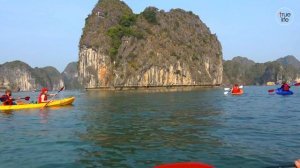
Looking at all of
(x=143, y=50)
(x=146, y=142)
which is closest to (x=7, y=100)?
Result: (x=146, y=142)

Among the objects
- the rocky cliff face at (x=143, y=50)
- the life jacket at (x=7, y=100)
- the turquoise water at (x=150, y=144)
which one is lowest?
the turquoise water at (x=150, y=144)

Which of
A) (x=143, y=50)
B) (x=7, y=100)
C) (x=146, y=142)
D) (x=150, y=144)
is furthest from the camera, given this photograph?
(x=143, y=50)

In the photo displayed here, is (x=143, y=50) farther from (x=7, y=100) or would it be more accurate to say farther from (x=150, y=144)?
(x=150, y=144)

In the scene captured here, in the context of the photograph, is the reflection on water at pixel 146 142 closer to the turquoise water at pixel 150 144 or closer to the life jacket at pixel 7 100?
the turquoise water at pixel 150 144

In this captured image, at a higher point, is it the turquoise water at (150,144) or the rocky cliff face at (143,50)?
the rocky cliff face at (143,50)

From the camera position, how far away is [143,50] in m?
120

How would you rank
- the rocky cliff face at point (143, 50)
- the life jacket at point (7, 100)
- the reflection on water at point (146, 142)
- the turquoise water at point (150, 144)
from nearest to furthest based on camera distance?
the turquoise water at point (150, 144), the reflection on water at point (146, 142), the life jacket at point (7, 100), the rocky cliff face at point (143, 50)

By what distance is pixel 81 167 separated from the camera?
9539mm

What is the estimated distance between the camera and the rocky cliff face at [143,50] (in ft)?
387

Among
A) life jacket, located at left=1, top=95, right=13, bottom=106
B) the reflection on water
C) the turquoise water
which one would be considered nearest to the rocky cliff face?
life jacket, located at left=1, top=95, right=13, bottom=106

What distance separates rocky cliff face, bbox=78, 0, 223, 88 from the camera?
11788cm

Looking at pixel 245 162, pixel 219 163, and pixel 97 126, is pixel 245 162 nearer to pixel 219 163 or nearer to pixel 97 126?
pixel 219 163

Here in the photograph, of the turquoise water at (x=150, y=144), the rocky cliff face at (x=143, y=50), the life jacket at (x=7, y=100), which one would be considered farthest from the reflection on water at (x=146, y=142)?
the rocky cliff face at (x=143, y=50)

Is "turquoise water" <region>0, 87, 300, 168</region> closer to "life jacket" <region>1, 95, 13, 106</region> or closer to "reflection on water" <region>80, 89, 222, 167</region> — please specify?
"reflection on water" <region>80, 89, 222, 167</region>
